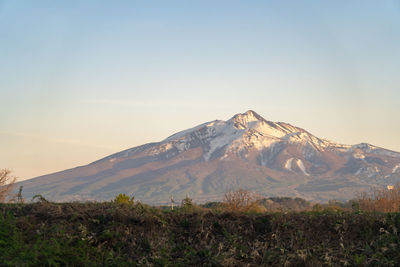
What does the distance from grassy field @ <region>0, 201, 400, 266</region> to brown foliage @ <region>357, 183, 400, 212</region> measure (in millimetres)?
3985

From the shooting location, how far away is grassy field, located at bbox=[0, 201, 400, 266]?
12117mm

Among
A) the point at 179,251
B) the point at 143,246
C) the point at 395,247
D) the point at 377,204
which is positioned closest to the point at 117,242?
the point at 143,246

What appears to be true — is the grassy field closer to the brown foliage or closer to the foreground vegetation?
the foreground vegetation

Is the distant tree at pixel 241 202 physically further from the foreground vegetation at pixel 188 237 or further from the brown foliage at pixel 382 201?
the brown foliage at pixel 382 201

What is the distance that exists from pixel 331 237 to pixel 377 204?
19.2 feet

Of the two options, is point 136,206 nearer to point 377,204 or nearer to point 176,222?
point 176,222

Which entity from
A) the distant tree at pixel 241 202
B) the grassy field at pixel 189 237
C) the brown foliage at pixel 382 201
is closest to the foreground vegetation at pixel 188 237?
the grassy field at pixel 189 237

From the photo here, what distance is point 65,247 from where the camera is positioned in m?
12.2

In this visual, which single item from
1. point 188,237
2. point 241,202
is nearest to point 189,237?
point 188,237

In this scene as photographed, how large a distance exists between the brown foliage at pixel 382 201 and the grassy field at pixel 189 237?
398cm

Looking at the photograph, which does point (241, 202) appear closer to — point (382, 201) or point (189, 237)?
point (189, 237)

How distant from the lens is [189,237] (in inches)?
522

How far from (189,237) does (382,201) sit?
8505 mm

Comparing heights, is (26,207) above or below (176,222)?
above
